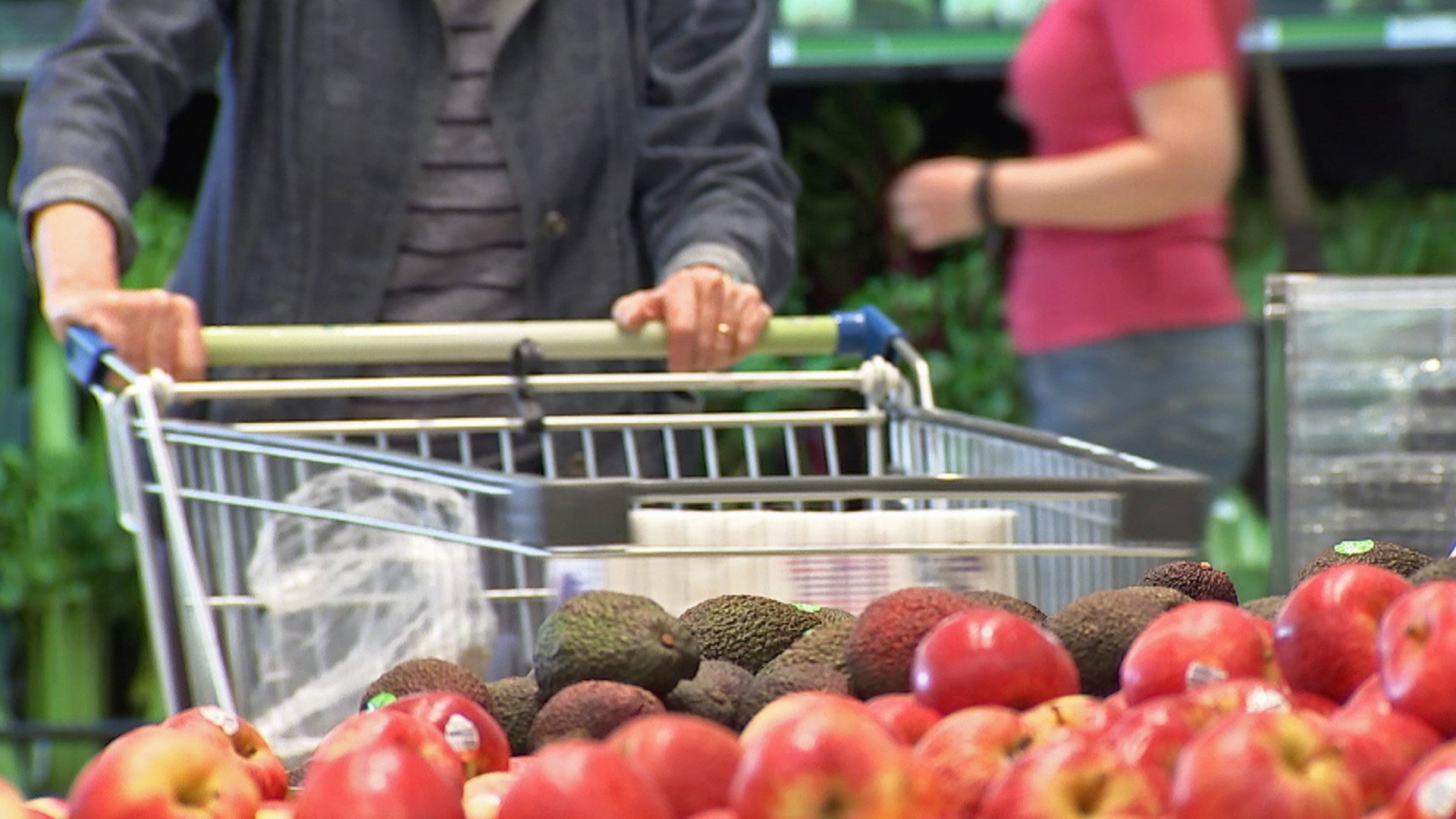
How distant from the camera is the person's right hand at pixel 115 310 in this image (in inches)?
56.0

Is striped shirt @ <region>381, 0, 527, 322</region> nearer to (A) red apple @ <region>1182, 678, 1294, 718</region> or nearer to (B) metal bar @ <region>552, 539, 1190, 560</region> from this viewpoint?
(B) metal bar @ <region>552, 539, 1190, 560</region>

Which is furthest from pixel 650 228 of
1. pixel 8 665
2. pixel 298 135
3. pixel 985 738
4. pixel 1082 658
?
pixel 8 665

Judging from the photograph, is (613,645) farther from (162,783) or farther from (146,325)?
(146,325)

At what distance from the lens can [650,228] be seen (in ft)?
5.95

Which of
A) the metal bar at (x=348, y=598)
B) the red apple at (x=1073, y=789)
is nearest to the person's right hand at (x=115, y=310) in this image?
the metal bar at (x=348, y=598)

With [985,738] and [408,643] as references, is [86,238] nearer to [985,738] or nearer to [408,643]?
[408,643]

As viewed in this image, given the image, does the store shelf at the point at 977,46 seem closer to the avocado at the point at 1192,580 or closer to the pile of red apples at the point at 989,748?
the avocado at the point at 1192,580

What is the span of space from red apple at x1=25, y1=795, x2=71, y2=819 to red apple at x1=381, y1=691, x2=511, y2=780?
0.43 ft

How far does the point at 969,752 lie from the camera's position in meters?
0.68

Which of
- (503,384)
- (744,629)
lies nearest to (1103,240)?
(503,384)

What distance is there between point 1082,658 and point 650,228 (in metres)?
0.99

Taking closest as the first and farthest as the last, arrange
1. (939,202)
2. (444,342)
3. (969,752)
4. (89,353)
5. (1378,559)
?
(969,752), (1378,559), (89,353), (444,342), (939,202)

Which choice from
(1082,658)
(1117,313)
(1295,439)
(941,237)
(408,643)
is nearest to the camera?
(1082,658)

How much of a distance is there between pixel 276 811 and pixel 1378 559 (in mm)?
576
